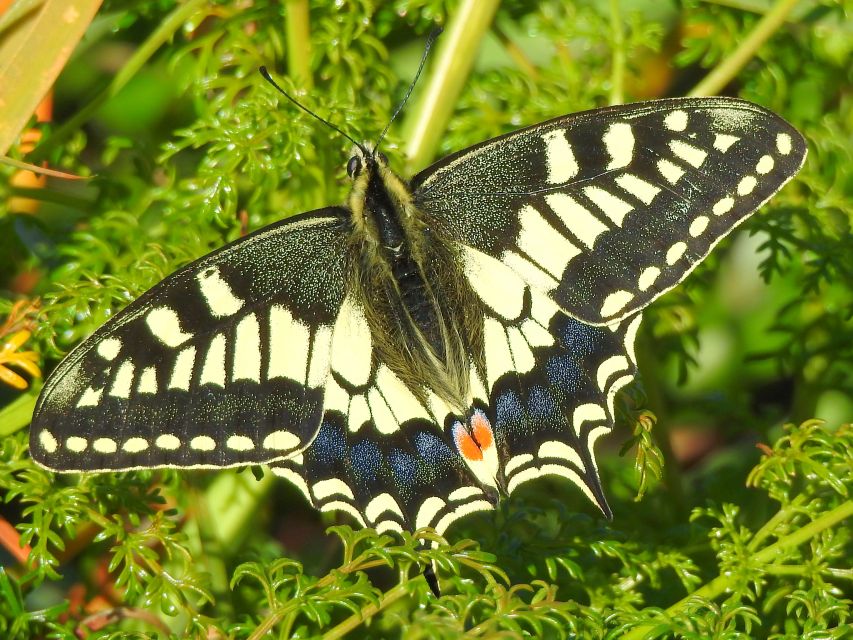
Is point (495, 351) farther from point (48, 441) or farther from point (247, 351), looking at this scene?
point (48, 441)

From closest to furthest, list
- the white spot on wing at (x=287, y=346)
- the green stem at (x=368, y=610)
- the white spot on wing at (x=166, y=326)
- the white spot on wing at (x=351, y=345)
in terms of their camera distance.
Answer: the green stem at (x=368, y=610) → the white spot on wing at (x=166, y=326) → the white spot on wing at (x=287, y=346) → the white spot on wing at (x=351, y=345)

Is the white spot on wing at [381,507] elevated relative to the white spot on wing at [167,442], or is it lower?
lower

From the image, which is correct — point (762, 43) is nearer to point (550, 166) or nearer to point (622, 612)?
point (550, 166)

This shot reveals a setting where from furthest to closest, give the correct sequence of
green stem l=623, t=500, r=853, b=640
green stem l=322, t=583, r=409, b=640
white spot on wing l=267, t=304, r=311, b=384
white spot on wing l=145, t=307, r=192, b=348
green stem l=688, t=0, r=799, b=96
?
green stem l=688, t=0, r=799, b=96, white spot on wing l=267, t=304, r=311, b=384, white spot on wing l=145, t=307, r=192, b=348, green stem l=623, t=500, r=853, b=640, green stem l=322, t=583, r=409, b=640

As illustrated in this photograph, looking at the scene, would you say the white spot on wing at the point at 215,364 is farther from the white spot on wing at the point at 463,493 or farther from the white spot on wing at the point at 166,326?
the white spot on wing at the point at 463,493

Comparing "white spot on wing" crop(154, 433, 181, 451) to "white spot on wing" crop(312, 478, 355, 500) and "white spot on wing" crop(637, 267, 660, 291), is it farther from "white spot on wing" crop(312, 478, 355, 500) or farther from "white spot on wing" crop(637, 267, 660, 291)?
"white spot on wing" crop(637, 267, 660, 291)

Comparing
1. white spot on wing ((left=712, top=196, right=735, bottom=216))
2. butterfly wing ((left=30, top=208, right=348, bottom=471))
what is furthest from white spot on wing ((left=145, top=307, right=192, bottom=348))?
white spot on wing ((left=712, top=196, right=735, bottom=216))

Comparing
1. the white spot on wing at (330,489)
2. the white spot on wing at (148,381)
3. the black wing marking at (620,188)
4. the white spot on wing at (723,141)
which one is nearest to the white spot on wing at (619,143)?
the black wing marking at (620,188)
